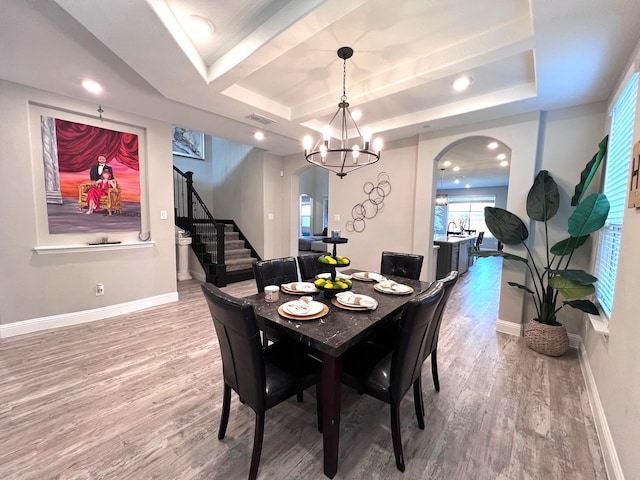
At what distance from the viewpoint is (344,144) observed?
9.71ft

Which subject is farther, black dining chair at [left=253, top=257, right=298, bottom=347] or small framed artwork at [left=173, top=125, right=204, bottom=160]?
small framed artwork at [left=173, top=125, right=204, bottom=160]

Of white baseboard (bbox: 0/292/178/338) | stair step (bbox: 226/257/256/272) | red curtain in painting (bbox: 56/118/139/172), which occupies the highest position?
red curtain in painting (bbox: 56/118/139/172)

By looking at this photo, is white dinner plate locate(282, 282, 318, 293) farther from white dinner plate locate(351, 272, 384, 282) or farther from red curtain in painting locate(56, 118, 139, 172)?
red curtain in painting locate(56, 118, 139, 172)

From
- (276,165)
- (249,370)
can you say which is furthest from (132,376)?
(276,165)

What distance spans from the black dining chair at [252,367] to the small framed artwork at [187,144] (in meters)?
6.59

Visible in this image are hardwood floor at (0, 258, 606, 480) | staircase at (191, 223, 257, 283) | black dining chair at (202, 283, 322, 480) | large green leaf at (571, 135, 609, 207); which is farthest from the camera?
staircase at (191, 223, 257, 283)

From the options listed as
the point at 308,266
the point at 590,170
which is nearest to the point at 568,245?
the point at 590,170

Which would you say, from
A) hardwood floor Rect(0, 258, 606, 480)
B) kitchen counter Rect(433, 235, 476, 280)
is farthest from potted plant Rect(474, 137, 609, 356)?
kitchen counter Rect(433, 235, 476, 280)

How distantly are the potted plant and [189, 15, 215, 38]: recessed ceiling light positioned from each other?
3.26m

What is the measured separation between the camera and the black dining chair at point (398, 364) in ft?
4.53

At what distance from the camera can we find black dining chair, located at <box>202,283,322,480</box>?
49.9 inches

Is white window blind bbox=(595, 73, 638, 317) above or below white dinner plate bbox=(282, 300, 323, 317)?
above

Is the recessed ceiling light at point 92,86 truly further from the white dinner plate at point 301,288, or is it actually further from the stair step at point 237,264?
the stair step at point 237,264

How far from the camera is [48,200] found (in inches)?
120
